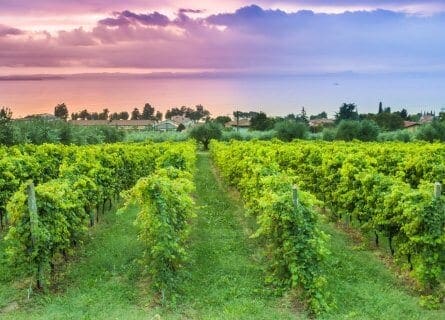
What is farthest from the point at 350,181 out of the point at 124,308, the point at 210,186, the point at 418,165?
the point at 210,186

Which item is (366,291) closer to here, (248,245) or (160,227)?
(248,245)

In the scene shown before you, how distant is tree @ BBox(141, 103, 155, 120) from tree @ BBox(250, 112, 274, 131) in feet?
299

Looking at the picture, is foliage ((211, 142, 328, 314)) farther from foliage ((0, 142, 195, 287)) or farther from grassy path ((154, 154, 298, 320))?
foliage ((0, 142, 195, 287))

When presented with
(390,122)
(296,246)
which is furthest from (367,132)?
(296,246)

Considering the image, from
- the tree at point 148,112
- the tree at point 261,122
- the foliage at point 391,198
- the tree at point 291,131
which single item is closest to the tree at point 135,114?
the tree at point 148,112

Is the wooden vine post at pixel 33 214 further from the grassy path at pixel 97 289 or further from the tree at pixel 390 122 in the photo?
the tree at pixel 390 122

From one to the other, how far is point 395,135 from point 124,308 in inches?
2344

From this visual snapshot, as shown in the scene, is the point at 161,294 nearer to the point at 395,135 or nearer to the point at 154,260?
the point at 154,260

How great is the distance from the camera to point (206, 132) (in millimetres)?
71375

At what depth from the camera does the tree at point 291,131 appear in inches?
2660

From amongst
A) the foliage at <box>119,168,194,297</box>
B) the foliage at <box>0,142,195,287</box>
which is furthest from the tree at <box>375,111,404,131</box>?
the foliage at <box>119,168,194,297</box>

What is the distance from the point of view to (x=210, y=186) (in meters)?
27.8

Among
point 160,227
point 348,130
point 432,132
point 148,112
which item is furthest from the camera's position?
point 148,112

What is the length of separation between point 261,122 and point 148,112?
98.2m
